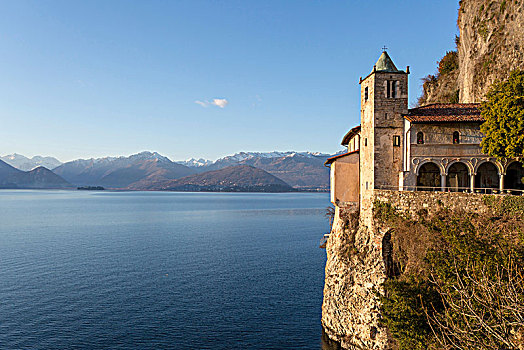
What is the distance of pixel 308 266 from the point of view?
62.1m

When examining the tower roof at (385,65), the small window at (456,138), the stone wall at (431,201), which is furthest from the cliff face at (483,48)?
the stone wall at (431,201)

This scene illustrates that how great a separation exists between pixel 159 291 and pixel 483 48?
179 feet

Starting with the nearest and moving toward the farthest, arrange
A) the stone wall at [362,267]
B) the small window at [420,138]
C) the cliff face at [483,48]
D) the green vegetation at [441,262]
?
1. the green vegetation at [441,262]
2. the stone wall at [362,267]
3. the small window at [420,138]
4. the cliff face at [483,48]

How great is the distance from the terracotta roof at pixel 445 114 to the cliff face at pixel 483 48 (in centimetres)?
1166

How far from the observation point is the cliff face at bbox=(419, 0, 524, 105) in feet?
144

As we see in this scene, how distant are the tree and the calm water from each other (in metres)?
24.2

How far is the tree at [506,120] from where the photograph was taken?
3011cm

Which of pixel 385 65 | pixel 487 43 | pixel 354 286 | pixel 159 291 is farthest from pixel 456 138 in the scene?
pixel 159 291

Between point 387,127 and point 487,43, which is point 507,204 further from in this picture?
point 487,43

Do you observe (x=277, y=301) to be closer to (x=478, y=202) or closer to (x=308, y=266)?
(x=308, y=266)

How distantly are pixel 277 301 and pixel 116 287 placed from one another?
22719 millimetres

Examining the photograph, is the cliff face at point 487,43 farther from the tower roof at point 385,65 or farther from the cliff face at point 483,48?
the tower roof at point 385,65

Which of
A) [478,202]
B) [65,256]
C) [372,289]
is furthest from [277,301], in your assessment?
[65,256]

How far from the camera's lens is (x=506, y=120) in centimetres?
3056
